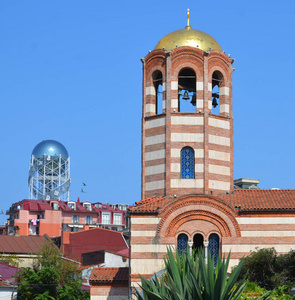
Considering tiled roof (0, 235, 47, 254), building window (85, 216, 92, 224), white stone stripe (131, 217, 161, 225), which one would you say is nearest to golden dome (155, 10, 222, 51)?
white stone stripe (131, 217, 161, 225)

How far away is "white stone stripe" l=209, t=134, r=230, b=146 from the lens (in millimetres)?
37750

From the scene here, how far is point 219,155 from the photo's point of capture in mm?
37844

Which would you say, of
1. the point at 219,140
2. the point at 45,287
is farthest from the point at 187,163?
the point at 45,287

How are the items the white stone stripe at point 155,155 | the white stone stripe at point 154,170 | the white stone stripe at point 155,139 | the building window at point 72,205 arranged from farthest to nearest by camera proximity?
the building window at point 72,205
the white stone stripe at point 155,139
the white stone stripe at point 155,155
the white stone stripe at point 154,170

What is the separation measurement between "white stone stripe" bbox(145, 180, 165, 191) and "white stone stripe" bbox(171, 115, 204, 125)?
3.12m

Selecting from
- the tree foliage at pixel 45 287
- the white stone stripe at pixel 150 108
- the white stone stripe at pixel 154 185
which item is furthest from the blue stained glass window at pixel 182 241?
the tree foliage at pixel 45 287

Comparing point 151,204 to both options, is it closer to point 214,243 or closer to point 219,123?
point 214,243

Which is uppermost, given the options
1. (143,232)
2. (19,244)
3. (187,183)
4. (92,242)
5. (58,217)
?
(58,217)

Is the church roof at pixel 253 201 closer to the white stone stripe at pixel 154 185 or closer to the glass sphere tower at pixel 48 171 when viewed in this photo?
the white stone stripe at pixel 154 185

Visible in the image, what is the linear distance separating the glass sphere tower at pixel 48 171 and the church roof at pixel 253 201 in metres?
80.7

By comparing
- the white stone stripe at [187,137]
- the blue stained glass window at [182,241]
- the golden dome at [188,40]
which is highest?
the golden dome at [188,40]

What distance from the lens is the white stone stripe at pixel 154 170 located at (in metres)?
37.5

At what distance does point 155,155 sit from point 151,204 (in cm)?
310

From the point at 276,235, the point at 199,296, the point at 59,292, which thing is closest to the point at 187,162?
the point at 276,235
